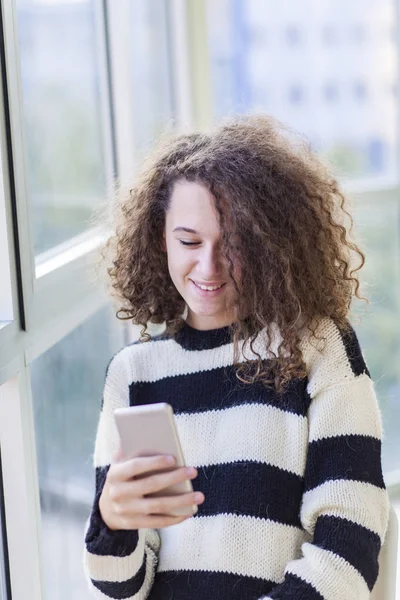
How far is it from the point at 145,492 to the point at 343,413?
29 cm

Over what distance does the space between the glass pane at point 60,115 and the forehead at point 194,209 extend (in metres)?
0.33

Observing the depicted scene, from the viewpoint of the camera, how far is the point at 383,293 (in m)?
2.81

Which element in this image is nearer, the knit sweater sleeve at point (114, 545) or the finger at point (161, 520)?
the finger at point (161, 520)

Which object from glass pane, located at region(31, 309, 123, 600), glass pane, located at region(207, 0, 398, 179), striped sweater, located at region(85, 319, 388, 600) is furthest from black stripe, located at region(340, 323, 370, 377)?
glass pane, located at region(207, 0, 398, 179)

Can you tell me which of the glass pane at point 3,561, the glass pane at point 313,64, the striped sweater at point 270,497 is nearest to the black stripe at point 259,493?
the striped sweater at point 270,497

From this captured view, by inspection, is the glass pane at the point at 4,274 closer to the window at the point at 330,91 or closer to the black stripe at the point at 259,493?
the black stripe at the point at 259,493

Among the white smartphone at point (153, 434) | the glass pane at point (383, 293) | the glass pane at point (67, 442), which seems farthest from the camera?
the glass pane at point (383, 293)

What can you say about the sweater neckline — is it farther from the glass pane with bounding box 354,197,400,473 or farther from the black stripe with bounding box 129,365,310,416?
the glass pane with bounding box 354,197,400,473

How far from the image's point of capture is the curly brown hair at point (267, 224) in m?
1.20

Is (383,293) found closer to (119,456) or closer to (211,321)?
(211,321)

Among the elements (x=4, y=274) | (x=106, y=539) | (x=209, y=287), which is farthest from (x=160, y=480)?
(x=4, y=274)

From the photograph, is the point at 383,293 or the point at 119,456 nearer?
the point at 119,456

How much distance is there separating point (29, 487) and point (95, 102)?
97cm

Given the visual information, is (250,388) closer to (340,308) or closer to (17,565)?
(340,308)
